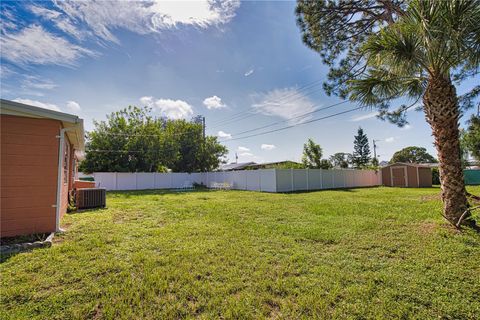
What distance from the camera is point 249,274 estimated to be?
286 cm

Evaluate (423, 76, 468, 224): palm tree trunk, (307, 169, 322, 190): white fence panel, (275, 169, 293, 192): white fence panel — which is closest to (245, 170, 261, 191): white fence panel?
(275, 169, 293, 192): white fence panel

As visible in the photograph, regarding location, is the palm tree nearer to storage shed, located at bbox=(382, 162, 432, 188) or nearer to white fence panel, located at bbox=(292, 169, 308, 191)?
white fence panel, located at bbox=(292, 169, 308, 191)

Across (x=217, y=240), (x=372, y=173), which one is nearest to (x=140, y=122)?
(x=217, y=240)

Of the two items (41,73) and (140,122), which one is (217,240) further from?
(140,122)

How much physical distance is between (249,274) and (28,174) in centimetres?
473

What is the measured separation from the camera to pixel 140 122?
21453 mm

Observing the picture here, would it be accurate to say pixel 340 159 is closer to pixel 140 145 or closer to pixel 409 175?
pixel 409 175

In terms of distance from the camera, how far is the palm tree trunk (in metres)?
4.55

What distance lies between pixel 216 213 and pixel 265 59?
29.3 ft

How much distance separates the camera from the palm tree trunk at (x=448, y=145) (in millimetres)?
4551

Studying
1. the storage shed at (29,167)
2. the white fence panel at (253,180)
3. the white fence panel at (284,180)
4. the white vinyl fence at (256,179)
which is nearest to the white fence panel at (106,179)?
the white vinyl fence at (256,179)

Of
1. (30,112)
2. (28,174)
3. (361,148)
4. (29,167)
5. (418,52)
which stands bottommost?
(28,174)

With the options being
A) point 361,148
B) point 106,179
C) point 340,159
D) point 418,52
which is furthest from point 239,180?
point 340,159

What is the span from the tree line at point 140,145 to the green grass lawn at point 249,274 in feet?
52.8
